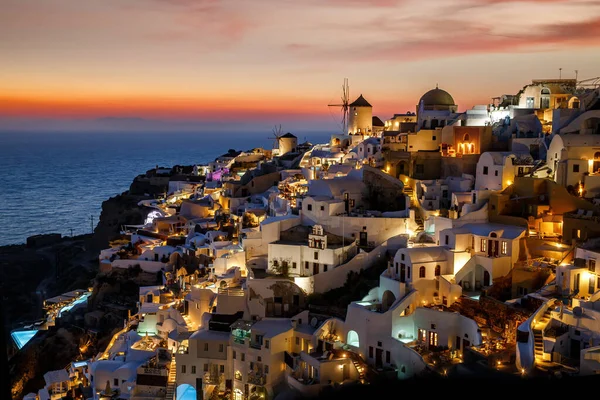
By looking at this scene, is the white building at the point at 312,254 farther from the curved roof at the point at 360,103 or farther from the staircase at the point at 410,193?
the curved roof at the point at 360,103

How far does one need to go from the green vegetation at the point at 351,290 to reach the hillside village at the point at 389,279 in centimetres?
5

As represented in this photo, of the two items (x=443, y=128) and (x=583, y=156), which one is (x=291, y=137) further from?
(x=583, y=156)

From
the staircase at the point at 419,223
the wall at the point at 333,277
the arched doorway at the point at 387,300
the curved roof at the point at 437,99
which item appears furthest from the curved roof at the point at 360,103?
the arched doorway at the point at 387,300

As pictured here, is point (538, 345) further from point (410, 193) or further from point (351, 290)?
point (410, 193)

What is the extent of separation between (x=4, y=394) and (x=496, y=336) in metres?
11.8

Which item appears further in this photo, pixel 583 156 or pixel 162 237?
pixel 162 237

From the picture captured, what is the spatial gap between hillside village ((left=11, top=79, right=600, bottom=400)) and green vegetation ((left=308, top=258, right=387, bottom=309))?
0.05 meters

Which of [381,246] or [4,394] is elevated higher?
[4,394]

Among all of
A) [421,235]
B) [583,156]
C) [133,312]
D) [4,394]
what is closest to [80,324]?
[133,312]

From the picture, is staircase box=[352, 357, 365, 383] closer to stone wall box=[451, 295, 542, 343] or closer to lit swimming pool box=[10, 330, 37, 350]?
stone wall box=[451, 295, 542, 343]

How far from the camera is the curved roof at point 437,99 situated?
28.2 m

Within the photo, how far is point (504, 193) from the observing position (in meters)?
18.2

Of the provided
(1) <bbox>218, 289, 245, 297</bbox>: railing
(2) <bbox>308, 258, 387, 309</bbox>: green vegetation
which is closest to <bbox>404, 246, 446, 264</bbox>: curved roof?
(2) <bbox>308, 258, 387, 309</bbox>: green vegetation

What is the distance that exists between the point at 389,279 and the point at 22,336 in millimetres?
17298
